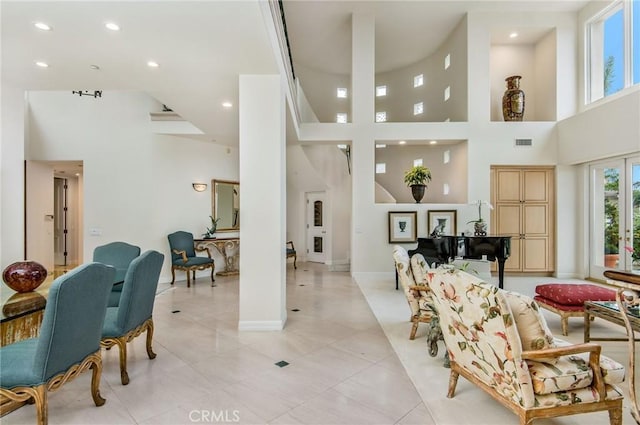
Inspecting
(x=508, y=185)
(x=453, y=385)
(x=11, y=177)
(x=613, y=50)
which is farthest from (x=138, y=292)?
(x=613, y=50)

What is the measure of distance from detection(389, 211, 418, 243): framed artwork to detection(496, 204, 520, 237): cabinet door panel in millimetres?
1871

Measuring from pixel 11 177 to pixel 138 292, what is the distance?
2797 millimetres

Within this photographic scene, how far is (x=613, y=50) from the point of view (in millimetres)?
5855

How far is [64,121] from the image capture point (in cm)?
586

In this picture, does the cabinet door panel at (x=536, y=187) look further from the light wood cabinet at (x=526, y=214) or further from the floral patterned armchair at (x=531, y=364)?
the floral patterned armchair at (x=531, y=364)

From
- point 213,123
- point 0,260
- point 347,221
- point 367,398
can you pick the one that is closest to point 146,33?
point 213,123

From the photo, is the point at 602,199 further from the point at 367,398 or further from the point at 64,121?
the point at 64,121

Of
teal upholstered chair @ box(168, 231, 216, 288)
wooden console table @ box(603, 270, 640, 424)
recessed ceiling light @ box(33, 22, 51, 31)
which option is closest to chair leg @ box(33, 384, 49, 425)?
recessed ceiling light @ box(33, 22, 51, 31)

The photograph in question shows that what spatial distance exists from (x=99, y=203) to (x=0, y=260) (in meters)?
2.43

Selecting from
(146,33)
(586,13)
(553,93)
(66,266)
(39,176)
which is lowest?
(66,266)

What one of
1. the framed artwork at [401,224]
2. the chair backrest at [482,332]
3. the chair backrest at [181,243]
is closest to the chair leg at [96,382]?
the chair backrest at [482,332]

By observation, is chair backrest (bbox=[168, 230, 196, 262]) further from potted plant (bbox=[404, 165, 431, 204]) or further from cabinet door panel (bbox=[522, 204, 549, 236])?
cabinet door panel (bbox=[522, 204, 549, 236])

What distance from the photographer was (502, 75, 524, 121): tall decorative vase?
21.9 ft

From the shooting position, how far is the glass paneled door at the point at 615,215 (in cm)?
542
